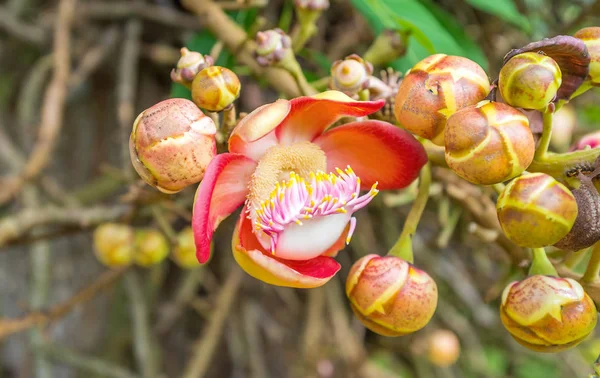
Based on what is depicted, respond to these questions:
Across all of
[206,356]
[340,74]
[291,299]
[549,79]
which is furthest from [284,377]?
[549,79]

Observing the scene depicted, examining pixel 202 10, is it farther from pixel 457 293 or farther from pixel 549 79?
pixel 457 293

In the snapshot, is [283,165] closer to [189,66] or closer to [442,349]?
[189,66]

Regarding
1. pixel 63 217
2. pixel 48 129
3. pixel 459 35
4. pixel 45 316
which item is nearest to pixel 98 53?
pixel 48 129

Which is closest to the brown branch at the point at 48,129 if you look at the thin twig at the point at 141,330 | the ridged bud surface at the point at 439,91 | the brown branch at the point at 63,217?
the brown branch at the point at 63,217

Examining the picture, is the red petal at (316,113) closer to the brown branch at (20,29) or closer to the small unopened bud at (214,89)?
the small unopened bud at (214,89)

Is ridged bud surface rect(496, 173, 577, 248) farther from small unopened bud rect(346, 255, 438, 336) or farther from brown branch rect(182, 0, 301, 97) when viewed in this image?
brown branch rect(182, 0, 301, 97)

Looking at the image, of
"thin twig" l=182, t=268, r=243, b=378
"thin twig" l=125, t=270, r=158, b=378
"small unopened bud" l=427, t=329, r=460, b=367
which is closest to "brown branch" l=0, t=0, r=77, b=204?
"thin twig" l=125, t=270, r=158, b=378
